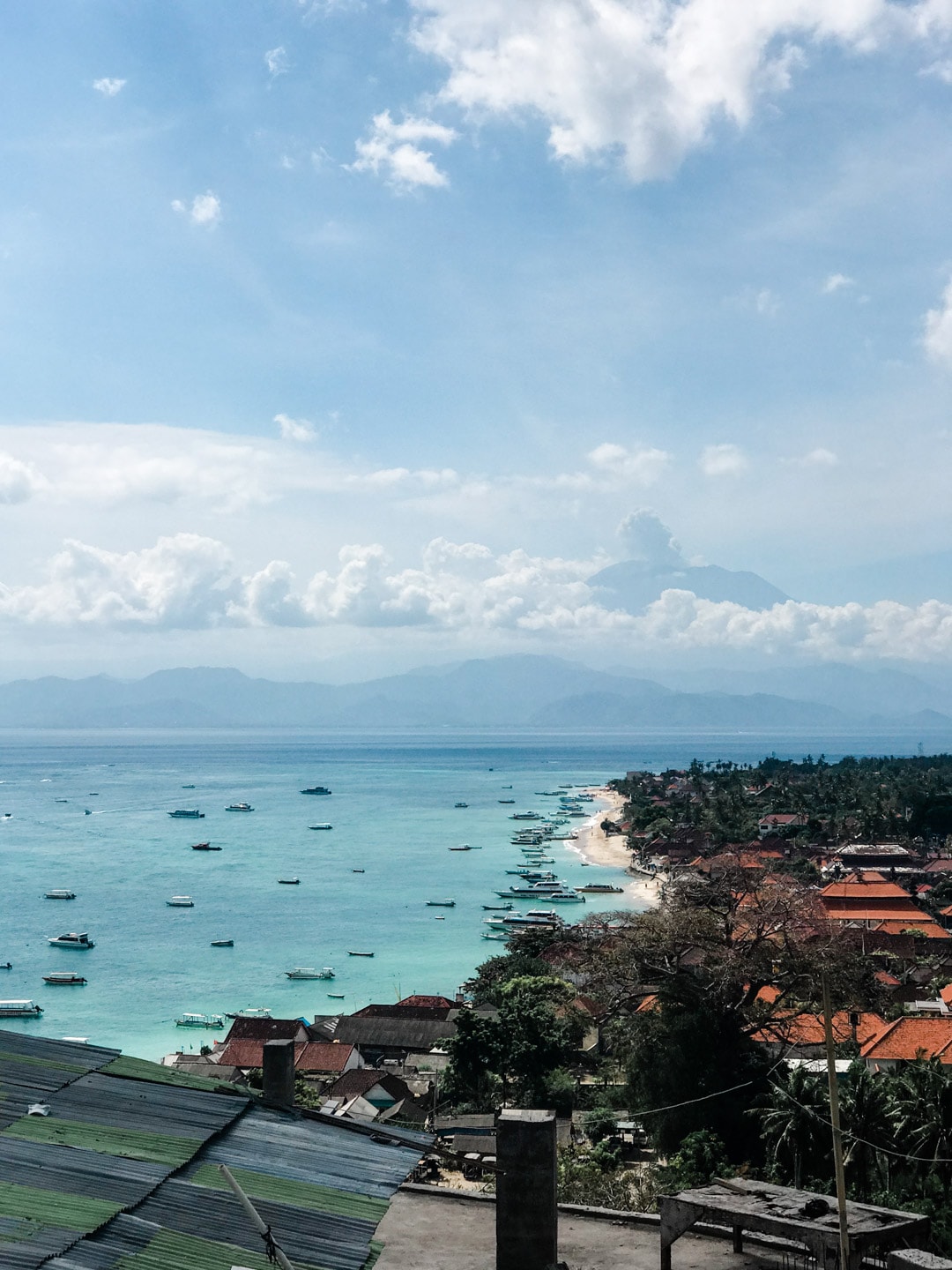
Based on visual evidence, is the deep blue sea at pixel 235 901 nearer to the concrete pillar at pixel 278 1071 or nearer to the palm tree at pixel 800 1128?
the palm tree at pixel 800 1128

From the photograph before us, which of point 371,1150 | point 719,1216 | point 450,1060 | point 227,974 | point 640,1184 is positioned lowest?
point 227,974

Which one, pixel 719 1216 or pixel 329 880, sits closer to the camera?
pixel 719 1216

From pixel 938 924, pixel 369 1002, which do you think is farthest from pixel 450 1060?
pixel 938 924

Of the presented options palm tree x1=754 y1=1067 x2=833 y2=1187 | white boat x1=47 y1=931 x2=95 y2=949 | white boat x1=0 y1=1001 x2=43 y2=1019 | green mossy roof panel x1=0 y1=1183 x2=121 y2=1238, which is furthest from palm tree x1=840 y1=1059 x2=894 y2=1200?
white boat x1=47 y1=931 x2=95 y2=949

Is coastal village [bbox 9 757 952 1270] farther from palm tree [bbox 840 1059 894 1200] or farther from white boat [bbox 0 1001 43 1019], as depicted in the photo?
white boat [bbox 0 1001 43 1019]

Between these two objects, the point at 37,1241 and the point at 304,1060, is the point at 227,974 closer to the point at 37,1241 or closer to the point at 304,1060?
the point at 304,1060

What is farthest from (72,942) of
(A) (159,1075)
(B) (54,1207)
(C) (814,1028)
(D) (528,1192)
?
(B) (54,1207)

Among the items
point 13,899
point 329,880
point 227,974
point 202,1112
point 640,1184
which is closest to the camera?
point 202,1112

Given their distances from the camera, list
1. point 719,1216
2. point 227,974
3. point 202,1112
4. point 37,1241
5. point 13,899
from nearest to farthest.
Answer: point 37,1241 → point 202,1112 → point 719,1216 → point 227,974 → point 13,899
